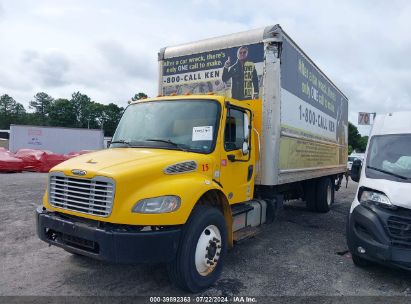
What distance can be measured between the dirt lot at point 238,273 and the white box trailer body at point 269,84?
126 centimetres

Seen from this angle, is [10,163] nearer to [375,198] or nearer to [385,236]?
[375,198]

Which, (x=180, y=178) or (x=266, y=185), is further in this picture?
(x=266, y=185)

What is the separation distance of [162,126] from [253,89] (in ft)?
6.24

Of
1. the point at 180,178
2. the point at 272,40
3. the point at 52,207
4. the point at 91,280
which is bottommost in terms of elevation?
the point at 91,280

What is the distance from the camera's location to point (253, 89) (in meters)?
6.25

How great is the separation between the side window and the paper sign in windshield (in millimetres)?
262

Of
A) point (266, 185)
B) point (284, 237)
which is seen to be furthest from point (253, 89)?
point (284, 237)

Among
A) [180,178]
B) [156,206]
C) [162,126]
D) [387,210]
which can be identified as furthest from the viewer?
[162,126]

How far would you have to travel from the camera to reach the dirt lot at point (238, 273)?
179 inches

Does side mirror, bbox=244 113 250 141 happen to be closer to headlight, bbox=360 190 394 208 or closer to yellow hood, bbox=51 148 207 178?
yellow hood, bbox=51 148 207 178

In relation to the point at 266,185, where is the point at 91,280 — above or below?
below

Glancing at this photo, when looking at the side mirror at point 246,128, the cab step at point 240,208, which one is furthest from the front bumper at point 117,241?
the side mirror at point 246,128

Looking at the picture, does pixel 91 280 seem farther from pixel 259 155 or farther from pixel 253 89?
pixel 253 89

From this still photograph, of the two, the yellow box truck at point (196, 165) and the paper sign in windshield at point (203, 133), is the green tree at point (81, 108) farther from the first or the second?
the paper sign in windshield at point (203, 133)
